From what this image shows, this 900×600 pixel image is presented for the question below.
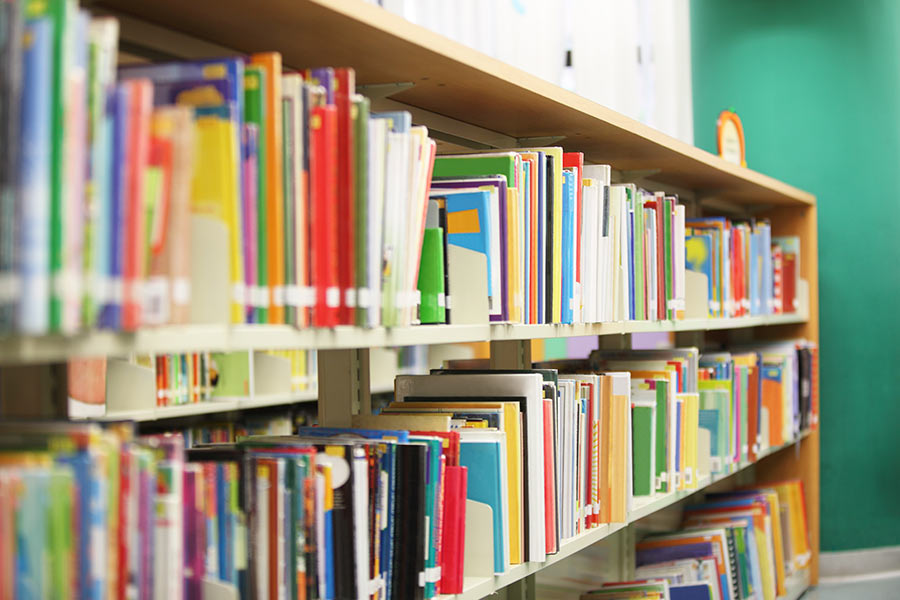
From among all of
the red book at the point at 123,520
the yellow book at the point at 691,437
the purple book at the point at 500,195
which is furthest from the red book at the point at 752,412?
the red book at the point at 123,520

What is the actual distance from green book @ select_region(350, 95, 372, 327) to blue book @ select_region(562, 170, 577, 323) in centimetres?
76

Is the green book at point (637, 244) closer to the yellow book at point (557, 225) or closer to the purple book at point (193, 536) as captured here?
the yellow book at point (557, 225)

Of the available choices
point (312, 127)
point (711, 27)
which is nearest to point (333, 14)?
point (312, 127)

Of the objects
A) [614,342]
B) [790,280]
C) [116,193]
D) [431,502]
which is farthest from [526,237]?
[790,280]

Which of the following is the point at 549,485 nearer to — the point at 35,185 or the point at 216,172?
the point at 216,172

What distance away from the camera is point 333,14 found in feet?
4.32

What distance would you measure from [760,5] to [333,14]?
12.4 ft

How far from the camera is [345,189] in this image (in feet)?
4.25

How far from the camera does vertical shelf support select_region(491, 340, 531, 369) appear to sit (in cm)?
239

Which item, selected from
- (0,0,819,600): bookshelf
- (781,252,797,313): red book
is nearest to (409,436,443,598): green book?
(0,0,819,600): bookshelf

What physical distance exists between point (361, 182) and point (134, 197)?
1.27 ft

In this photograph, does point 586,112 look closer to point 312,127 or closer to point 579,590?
point 312,127

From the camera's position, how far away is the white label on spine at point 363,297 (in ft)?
4.37

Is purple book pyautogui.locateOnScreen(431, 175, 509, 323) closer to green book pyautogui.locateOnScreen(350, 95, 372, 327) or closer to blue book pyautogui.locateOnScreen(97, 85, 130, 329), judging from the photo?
green book pyautogui.locateOnScreen(350, 95, 372, 327)
